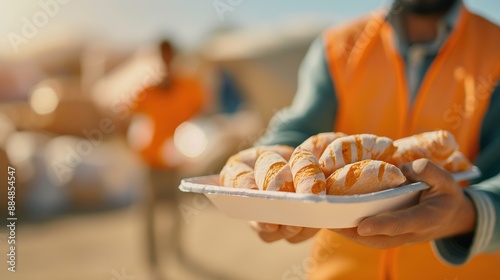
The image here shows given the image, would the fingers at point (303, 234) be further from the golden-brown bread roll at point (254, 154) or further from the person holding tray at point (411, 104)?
the golden-brown bread roll at point (254, 154)

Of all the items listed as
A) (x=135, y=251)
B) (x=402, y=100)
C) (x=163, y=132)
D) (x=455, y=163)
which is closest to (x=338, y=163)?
(x=455, y=163)

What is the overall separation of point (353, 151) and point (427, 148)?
15 centimetres

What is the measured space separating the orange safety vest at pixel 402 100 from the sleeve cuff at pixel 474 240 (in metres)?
0.13

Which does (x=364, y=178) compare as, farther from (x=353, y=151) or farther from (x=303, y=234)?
(x=303, y=234)

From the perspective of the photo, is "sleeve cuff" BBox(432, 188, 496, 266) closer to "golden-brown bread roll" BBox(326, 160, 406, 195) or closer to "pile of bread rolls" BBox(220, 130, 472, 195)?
"pile of bread rolls" BBox(220, 130, 472, 195)

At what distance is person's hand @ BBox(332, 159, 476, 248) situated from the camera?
0.91 metres

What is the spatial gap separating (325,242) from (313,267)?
0.08m

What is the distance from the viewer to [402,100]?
1.25 meters

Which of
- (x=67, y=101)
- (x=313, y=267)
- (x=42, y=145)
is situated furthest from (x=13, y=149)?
(x=313, y=267)

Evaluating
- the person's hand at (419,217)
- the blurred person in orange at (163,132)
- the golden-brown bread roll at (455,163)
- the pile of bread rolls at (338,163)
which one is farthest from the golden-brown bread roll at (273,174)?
the blurred person in orange at (163,132)

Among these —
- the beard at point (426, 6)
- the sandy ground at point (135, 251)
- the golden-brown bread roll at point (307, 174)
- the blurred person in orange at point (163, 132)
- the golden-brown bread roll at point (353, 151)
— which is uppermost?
the beard at point (426, 6)

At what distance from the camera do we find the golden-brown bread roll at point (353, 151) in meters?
0.94

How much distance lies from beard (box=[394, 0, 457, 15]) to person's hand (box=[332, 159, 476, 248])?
1.46 ft

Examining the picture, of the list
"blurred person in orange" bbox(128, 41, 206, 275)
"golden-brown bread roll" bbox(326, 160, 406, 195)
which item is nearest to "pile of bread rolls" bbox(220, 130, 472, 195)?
"golden-brown bread roll" bbox(326, 160, 406, 195)
